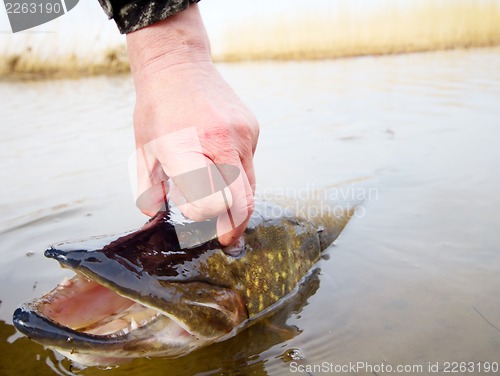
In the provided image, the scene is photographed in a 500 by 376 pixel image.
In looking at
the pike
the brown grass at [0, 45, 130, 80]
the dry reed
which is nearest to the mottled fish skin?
the pike

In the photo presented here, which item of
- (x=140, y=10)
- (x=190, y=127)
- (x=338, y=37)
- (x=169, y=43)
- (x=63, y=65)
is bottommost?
(x=338, y=37)

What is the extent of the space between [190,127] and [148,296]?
55cm

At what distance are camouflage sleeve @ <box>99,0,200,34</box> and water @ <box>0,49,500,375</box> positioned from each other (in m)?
1.21

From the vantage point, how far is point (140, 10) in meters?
1.60

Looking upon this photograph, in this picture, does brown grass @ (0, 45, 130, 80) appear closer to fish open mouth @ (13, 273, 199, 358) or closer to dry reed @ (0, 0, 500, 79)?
dry reed @ (0, 0, 500, 79)

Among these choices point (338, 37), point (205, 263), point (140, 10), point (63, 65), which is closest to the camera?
point (140, 10)

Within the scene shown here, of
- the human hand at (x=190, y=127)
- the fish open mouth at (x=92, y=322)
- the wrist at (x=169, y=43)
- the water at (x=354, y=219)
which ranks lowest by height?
A: the water at (x=354, y=219)

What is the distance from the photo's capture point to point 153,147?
162 cm

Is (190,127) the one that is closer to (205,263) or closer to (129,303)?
(205,263)

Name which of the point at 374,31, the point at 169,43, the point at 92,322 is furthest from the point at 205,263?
the point at 374,31

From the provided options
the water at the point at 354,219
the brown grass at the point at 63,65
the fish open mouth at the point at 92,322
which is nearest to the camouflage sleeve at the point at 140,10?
the fish open mouth at the point at 92,322

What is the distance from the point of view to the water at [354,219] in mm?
1778

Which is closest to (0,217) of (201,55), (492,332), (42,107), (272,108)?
(201,55)

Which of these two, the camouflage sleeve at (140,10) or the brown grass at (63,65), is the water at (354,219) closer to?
the camouflage sleeve at (140,10)
